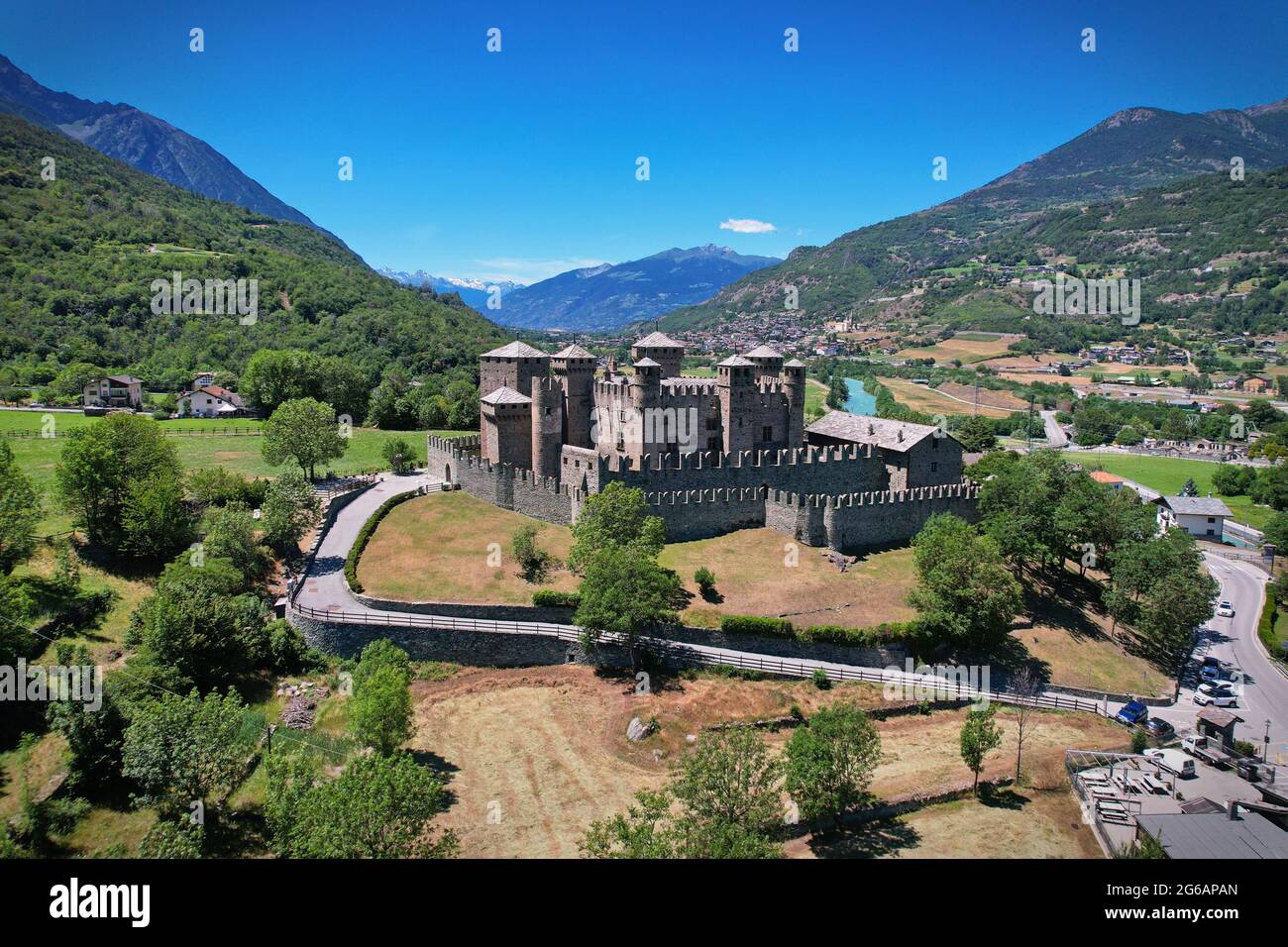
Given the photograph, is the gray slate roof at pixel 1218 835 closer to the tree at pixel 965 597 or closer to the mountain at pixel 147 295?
the tree at pixel 965 597

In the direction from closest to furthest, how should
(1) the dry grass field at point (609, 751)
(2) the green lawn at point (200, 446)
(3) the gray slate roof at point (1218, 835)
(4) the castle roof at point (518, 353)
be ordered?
(3) the gray slate roof at point (1218, 835) < (1) the dry grass field at point (609, 751) < (2) the green lawn at point (200, 446) < (4) the castle roof at point (518, 353)

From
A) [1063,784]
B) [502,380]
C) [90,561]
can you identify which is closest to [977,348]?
[502,380]

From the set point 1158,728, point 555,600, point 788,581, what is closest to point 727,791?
point 555,600

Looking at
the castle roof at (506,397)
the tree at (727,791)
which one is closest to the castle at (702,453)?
the castle roof at (506,397)

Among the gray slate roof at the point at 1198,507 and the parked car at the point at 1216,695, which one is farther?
the gray slate roof at the point at 1198,507

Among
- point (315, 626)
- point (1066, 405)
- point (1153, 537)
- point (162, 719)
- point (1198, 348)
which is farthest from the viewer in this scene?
point (1198, 348)
